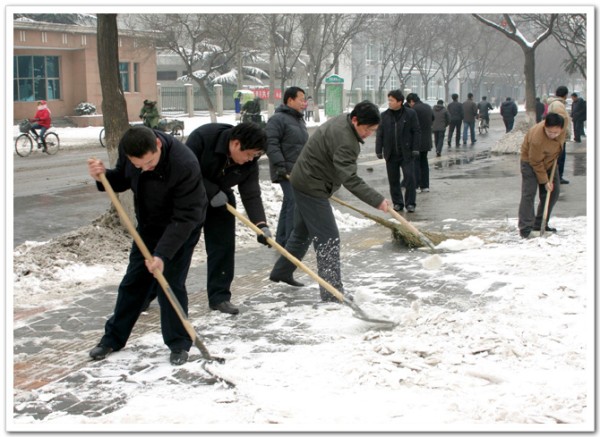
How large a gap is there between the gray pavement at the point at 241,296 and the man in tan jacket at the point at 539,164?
2.71ft

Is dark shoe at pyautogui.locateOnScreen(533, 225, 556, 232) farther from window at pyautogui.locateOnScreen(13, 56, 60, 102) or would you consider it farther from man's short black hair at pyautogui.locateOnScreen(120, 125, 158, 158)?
window at pyautogui.locateOnScreen(13, 56, 60, 102)

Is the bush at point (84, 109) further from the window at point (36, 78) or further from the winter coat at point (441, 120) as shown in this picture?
the winter coat at point (441, 120)

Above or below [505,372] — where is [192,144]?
above

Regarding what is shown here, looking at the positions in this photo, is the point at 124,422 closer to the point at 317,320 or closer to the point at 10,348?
the point at 10,348

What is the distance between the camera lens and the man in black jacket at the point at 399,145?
35.7ft

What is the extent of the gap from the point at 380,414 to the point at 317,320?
6.01ft

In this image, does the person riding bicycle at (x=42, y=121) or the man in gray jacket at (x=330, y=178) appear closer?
the man in gray jacket at (x=330, y=178)

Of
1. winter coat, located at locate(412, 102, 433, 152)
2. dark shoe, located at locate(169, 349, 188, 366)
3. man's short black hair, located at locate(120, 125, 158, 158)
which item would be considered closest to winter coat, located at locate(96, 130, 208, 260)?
man's short black hair, located at locate(120, 125, 158, 158)

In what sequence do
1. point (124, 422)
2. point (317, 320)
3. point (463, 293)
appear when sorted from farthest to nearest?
point (463, 293), point (317, 320), point (124, 422)

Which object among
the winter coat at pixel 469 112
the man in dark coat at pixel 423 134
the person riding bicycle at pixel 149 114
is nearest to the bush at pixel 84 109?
the person riding bicycle at pixel 149 114

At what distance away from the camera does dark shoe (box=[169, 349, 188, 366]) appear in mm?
4734

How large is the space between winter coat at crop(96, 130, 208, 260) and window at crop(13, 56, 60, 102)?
95.8 feet
